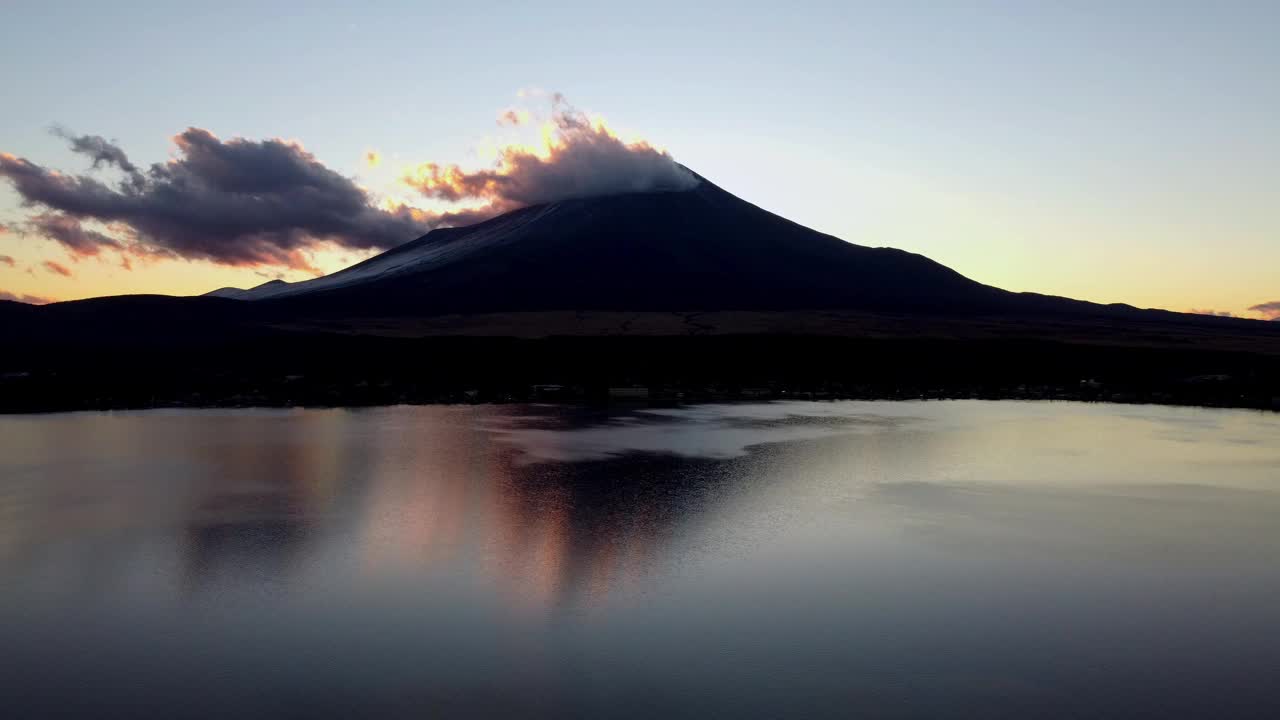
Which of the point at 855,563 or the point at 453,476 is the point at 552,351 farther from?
the point at 855,563

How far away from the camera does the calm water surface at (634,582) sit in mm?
12508

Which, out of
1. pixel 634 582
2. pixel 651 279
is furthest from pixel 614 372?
pixel 651 279

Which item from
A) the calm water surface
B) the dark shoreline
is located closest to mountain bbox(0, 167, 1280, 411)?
the dark shoreline

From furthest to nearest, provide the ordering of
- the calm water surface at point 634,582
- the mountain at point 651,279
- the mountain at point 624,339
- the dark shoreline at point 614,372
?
the mountain at point 651,279 < the mountain at point 624,339 < the dark shoreline at point 614,372 < the calm water surface at point 634,582

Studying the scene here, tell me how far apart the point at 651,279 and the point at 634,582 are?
156 m

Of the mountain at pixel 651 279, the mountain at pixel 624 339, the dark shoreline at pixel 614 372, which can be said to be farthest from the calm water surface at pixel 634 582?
the mountain at pixel 651 279

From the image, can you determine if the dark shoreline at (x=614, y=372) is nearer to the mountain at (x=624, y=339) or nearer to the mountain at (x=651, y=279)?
the mountain at (x=624, y=339)

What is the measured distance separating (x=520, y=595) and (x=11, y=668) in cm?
754

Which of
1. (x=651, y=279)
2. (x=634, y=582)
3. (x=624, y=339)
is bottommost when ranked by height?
(x=634, y=582)

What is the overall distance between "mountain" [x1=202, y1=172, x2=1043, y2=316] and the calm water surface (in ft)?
387

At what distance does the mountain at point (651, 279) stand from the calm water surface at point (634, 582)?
117823 mm

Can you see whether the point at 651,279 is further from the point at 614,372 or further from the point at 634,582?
the point at 634,582

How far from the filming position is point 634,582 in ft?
56.2

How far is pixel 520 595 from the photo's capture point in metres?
16.3
